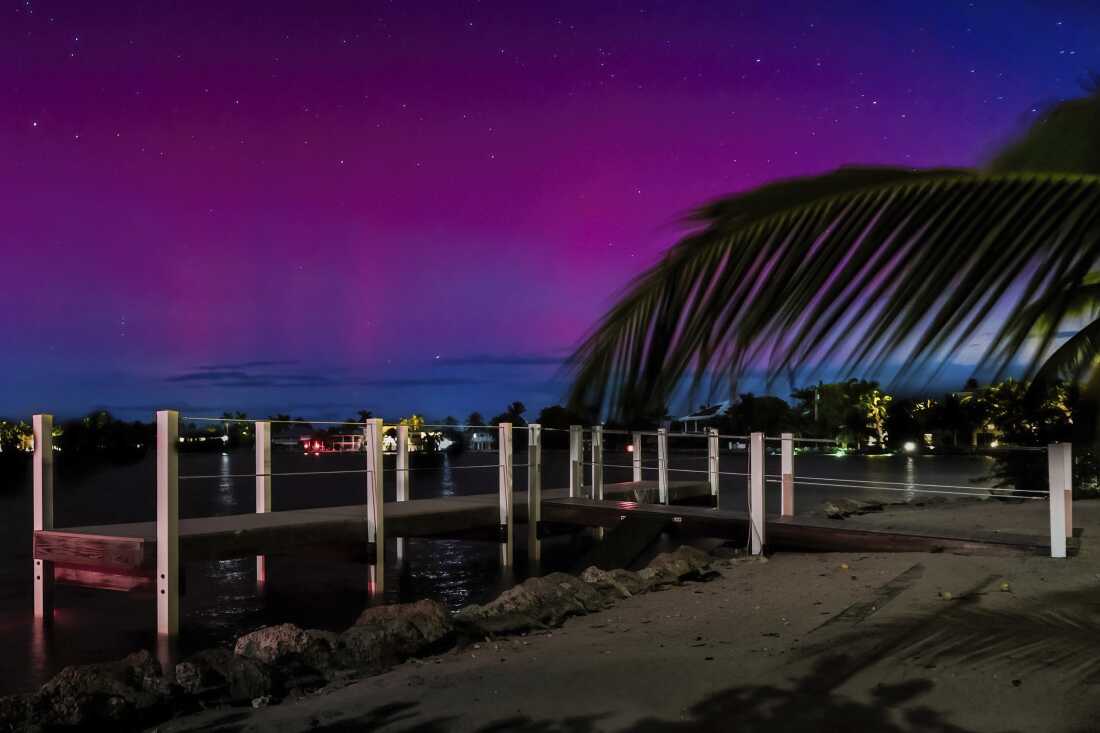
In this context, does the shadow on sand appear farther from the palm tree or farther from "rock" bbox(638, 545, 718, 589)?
"rock" bbox(638, 545, 718, 589)

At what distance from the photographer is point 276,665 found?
5574mm

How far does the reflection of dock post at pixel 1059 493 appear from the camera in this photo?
24.9ft

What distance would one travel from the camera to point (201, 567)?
1498 centimetres

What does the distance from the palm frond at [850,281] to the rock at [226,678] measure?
14.7 feet

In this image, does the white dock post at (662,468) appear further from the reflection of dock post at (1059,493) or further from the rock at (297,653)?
the rock at (297,653)

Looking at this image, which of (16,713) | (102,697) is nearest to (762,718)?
(102,697)

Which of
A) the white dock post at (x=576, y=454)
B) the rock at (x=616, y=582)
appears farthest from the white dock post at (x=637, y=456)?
the rock at (x=616, y=582)

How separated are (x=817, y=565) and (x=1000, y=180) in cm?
747

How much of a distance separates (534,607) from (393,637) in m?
1.20

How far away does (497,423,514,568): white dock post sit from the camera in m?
10.9

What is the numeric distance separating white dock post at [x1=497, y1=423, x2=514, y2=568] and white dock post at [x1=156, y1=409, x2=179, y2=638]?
157 inches

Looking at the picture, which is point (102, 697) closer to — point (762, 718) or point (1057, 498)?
point (762, 718)

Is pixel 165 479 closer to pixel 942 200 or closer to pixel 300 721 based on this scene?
pixel 300 721

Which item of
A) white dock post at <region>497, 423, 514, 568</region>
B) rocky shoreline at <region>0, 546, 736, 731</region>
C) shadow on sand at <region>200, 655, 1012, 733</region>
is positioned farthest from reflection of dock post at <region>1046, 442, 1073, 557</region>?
white dock post at <region>497, 423, 514, 568</region>
